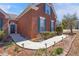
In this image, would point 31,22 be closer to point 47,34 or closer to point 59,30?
point 47,34

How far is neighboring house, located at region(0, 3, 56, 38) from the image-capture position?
3.22 m

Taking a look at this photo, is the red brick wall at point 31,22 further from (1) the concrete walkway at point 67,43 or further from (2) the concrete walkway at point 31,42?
(1) the concrete walkway at point 67,43

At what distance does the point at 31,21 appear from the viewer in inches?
128

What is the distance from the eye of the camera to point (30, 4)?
3.21 metres

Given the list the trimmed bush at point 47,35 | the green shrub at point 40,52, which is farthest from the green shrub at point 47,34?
the green shrub at point 40,52

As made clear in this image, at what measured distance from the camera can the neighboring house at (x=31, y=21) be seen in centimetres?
322

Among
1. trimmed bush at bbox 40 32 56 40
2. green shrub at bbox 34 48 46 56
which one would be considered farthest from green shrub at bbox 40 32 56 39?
green shrub at bbox 34 48 46 56

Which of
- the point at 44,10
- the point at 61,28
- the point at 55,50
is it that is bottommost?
the point at 55,50

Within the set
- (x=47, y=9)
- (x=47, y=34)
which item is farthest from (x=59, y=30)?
(x=47, y=9)

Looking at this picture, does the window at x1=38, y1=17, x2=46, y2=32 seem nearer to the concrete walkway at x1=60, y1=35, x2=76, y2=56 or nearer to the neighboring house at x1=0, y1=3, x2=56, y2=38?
the neighboring house at x1=0, y1=3, x2=56, y2=38

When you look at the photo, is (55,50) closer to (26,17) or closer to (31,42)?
(31,42)

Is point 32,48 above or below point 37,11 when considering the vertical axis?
below

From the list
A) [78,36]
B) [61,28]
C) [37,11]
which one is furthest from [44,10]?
A: [78,36]

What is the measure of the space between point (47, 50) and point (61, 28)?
29 cm
